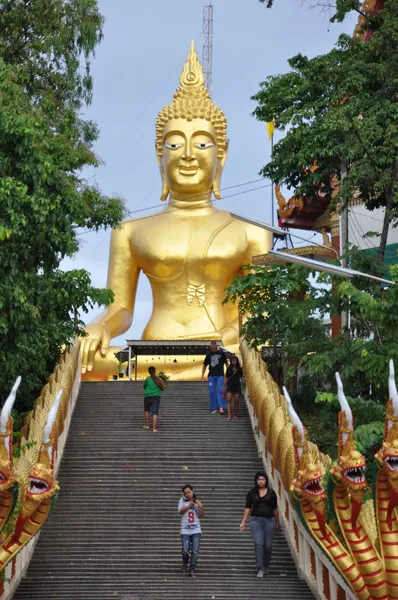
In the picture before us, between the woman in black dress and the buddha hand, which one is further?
the buddha hand

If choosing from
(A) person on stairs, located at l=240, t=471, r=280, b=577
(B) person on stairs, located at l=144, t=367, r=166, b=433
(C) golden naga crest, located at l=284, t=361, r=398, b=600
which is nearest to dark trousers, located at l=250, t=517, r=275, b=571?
(A) person on stairs, located at l=240, t=471, r=280, b=577

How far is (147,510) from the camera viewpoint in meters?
15.6

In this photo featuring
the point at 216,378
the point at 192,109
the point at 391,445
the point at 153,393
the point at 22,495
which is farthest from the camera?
the point at 192,109

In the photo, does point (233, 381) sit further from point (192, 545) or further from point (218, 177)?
point (218, 177)

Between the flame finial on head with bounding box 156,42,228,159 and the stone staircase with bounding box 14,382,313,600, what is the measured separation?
7363 millimetres

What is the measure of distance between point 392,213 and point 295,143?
230cm

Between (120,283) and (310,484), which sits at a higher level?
(120,283)

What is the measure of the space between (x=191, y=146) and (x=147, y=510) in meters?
11.3

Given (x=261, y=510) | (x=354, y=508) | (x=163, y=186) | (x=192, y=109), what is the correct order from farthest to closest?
(x=163, y=186) < (x=192, y=109) < (x=261, y=510) < (x=354, y=508)

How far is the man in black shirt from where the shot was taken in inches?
748

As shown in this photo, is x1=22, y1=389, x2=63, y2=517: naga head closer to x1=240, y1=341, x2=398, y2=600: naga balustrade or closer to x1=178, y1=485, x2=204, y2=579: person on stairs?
x1=240, y1=341, x2=398, y2=600: naga balustrade

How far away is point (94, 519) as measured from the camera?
15336 mm

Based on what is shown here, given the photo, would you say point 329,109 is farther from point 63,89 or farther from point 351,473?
point 351,473

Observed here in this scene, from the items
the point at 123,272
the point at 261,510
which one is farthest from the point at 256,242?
the point at 261,510
